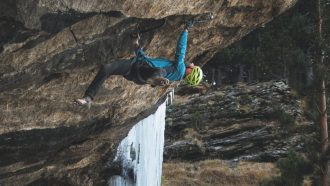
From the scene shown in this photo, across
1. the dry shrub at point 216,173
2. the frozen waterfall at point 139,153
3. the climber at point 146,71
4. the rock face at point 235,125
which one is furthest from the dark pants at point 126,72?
the rock face at point 235,125

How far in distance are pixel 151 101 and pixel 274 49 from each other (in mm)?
15516

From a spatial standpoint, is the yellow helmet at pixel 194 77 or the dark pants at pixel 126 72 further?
the yellow helmet at pixel 194 77

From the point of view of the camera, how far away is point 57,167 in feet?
52.2

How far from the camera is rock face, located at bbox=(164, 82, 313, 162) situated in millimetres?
28188

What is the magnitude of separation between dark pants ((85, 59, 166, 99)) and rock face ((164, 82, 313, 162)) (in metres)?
18.8

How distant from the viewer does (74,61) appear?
9.88 metres

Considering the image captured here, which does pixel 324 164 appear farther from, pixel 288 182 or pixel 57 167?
pixel 57 167

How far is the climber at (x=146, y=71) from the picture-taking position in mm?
8570

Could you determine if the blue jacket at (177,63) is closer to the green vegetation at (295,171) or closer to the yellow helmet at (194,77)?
the yellow helmet at (194,77)

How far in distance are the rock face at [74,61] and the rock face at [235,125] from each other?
1258 centimetres

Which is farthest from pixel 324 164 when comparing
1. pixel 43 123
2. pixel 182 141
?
pixel 182 141

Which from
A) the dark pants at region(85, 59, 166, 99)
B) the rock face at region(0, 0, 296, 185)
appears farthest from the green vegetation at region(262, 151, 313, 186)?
the dark pants at region(85, 59, 166, 99)

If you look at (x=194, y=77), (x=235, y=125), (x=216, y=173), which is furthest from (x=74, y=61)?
(x=235, y=125)

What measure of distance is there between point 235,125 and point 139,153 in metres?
12.6
